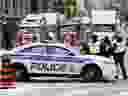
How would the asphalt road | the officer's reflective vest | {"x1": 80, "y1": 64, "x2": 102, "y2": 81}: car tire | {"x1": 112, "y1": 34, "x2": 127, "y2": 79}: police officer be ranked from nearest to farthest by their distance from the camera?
the asphalt road < {"x1": 80, "y1": 64, "x2": 102, "y2": 81}: car tire < {"x1": 112, "y1": 34, "x2": 127, "y2": 79}: police officer < the officer's reflective vest

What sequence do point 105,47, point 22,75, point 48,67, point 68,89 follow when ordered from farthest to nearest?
point 105,47, point 22,75, point 48,67, point 68,89

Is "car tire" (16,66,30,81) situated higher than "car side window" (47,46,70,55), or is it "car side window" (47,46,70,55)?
"car side window" (47,46,70,55)

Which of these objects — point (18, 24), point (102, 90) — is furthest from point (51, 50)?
point (102, 90)

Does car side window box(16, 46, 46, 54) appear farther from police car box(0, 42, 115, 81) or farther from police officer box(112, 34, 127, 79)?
police officer box(112, 34, 127, 79)

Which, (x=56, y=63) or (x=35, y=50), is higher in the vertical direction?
(x=35, y=50)

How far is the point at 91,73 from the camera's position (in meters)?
11.2

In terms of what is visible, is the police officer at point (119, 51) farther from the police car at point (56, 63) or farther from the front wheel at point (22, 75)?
the front wheel at point (22, 75)

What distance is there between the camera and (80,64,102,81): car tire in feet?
36.3

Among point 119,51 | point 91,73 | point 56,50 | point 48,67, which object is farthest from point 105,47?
point 48,67

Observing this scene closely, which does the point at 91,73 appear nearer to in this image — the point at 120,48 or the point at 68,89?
the point at 120,48

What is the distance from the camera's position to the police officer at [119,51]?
11.7 m

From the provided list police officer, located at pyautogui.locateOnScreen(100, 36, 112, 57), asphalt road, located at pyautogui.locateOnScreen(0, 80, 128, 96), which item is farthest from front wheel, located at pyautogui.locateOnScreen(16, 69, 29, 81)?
police officer, located at pyautogui.locateOnScreen(100, 36, 112, 57)

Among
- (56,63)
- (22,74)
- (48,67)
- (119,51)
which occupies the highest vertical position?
(119,51)

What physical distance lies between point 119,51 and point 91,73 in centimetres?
130
